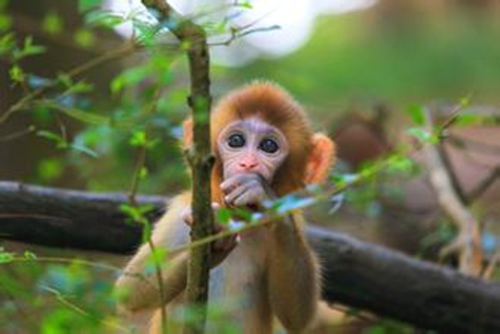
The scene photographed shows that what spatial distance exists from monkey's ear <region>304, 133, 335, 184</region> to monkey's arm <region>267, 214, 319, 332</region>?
0.21 m

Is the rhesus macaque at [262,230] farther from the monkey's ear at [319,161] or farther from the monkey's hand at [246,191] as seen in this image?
the monkey's hand at [246,191]

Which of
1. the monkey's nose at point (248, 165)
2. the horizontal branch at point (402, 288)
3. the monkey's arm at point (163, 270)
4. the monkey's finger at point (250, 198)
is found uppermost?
the monkey's nose at point (248, 165)

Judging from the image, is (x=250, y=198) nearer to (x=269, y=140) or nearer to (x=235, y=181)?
(x=235, y=181)

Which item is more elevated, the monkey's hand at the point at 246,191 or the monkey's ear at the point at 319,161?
the monkey's ear at the point at 319,161

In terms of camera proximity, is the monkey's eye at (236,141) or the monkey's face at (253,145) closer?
the monkey's face at (253,145)

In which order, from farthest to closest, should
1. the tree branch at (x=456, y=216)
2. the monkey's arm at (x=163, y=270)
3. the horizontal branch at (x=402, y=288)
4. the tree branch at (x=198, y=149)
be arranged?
1. the tree branch at (x=456, y=216)
2. the horizontal branch at (x=402, y=288)
3. the monkey's arm at (x=163, y=270)
4. the tree branch at (x=198, y=149)

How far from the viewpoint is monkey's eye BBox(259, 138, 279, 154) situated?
4.82m

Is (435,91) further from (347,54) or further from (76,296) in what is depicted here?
(76,296)

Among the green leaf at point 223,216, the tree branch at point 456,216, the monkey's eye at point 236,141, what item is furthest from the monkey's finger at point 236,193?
the tree branch at point 456,216

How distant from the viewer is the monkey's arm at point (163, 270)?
4379 mm

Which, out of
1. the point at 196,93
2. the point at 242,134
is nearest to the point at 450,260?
the point at 242,134

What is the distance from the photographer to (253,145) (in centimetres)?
475

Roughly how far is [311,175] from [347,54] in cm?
217

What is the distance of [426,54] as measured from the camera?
7.97 m
